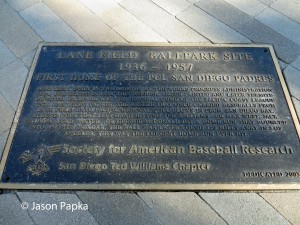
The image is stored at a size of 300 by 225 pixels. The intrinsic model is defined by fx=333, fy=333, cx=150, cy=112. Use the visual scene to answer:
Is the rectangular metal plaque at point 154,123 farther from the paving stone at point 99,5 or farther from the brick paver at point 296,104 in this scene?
the paving stone at point 99,5

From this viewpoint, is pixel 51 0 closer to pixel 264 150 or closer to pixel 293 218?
pixel 264 150

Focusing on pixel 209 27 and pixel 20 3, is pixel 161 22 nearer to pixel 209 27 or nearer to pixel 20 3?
pixel 209 27

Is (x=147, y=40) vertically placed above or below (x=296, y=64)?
above

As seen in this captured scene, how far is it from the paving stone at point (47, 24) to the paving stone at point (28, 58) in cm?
21

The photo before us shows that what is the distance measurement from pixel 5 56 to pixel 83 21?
0.85 metres

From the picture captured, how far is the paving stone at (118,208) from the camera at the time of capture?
229 cm

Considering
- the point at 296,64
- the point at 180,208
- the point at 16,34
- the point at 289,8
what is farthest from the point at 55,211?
the point at 289,8

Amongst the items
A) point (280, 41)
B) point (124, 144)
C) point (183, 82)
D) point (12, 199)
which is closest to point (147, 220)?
point (124, 144)

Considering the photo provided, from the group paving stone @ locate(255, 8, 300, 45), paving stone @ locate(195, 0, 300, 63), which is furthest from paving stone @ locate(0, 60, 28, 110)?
paving stone @ locate(255, 8, 300, 45)

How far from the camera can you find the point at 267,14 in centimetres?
350

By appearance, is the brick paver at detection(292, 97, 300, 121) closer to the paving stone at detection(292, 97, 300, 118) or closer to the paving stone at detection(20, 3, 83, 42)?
the paving stone at detection(292, 97, 300, 118)

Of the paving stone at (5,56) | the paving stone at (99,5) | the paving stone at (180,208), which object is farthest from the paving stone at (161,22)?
the paving stone at (180,208)

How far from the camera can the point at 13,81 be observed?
298 centimetres

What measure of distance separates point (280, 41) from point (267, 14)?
43 cm
